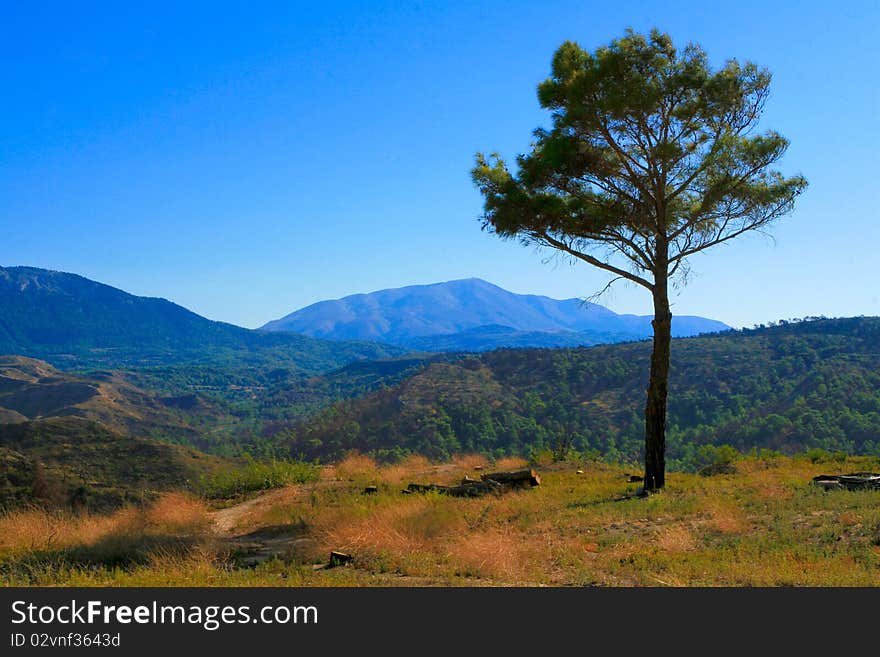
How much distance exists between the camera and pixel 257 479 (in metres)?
18.1

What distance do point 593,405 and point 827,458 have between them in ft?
212

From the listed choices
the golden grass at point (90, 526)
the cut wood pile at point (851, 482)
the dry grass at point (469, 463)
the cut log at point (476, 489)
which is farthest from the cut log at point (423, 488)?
the cut wood pile at point (851, 482)

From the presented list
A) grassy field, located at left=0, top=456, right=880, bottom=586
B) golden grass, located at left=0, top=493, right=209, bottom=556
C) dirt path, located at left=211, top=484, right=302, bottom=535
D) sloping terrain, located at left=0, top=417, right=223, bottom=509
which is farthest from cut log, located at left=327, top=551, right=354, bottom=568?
sloping terrain, located at left=0, top=417, right=223, bottom=509

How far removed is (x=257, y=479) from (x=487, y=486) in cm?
741

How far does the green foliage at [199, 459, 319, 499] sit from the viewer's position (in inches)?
700

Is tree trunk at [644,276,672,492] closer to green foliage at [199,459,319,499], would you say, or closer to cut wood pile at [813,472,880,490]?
cut wood pile at [813,472,880,490]

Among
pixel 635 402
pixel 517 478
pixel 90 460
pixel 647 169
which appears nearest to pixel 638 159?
pixel 647 169

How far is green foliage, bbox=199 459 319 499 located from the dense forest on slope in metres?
42.7

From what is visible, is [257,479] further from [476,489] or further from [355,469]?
[476,489]

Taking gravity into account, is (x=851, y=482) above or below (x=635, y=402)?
above
